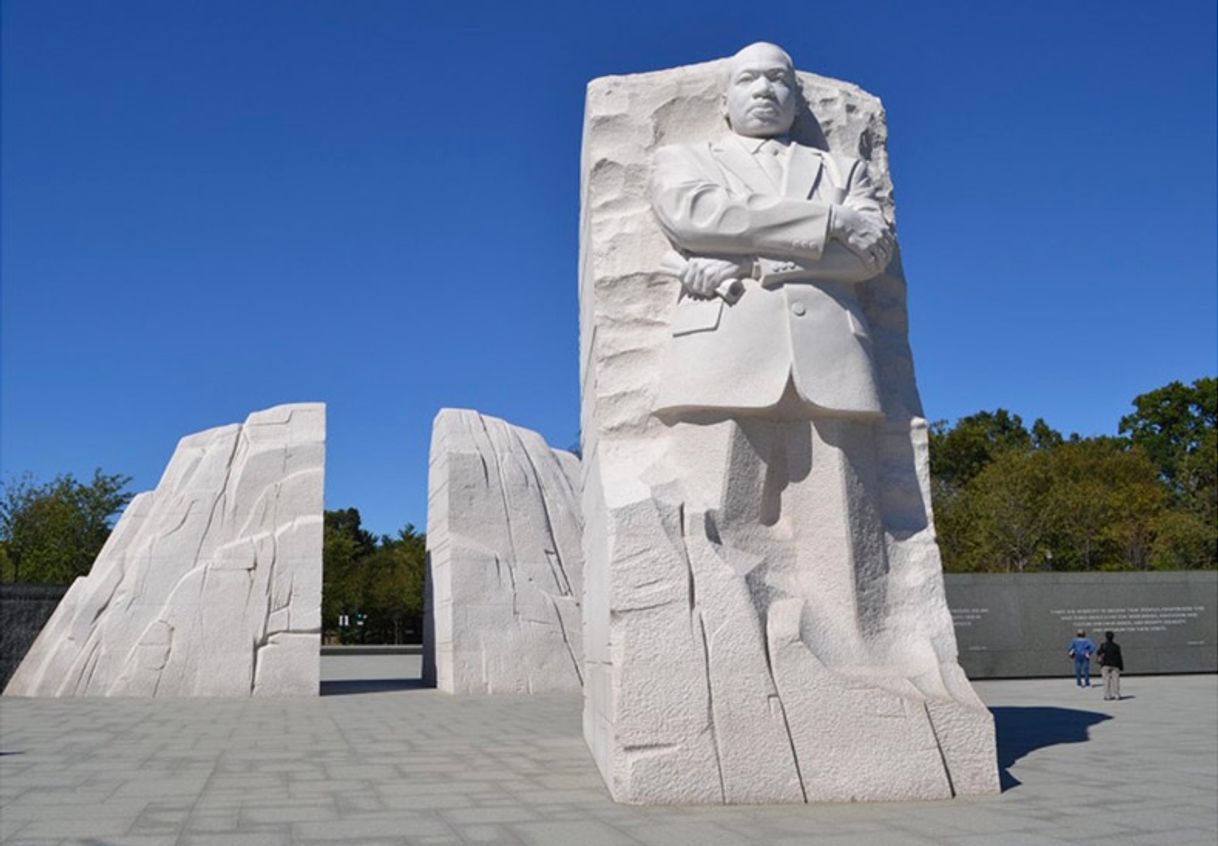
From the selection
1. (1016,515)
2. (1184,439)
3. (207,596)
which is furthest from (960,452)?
(207,596)

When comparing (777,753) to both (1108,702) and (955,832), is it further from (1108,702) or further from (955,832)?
(1108,702)

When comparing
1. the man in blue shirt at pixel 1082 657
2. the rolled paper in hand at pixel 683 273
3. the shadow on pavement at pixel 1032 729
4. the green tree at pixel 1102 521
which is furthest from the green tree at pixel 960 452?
the rolled paper in hand at pixel 683 273

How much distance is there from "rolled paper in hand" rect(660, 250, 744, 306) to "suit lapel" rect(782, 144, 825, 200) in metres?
0.62

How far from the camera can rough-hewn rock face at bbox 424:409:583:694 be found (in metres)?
12.9

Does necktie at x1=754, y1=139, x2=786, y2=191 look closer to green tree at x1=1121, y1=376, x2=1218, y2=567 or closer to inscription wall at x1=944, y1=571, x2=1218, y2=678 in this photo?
inscription wall at x1=944, y1=571, x2=1218, y2=678

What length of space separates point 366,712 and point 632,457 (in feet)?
18.9

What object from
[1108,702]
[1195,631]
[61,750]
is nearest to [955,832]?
[61,750]

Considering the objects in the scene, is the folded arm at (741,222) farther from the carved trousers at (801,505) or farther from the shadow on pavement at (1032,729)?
the shadow on pavement at (1032,729)

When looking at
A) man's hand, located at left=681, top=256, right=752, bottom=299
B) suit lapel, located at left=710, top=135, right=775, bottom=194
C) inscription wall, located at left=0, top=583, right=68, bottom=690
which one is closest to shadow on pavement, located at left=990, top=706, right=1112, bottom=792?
man's hand, located at left=681, top=256, right=752, bottom=299

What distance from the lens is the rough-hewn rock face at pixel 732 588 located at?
16.6 feet

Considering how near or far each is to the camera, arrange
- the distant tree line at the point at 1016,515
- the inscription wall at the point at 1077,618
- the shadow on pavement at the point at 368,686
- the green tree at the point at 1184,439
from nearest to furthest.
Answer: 1. the shadow on pavement at the point at 368,686
2. the inscription wall at the point at 1077,618
3. the distant tree line at the point at 1016,515
4. the green tree at the point at 1184,439

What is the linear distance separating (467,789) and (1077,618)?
1341cm

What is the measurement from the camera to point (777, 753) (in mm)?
5051

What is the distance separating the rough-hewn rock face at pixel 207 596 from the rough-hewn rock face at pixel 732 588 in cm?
691
